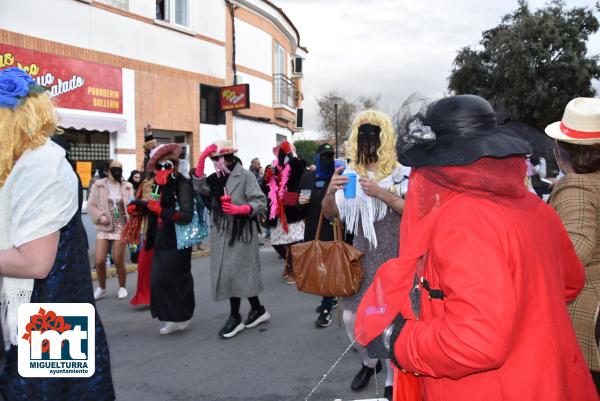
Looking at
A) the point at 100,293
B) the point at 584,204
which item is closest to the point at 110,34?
the point at 100,293

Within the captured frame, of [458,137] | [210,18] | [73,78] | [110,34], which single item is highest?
[210,18]

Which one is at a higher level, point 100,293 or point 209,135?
point 209,135

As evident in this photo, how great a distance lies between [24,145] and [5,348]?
2.63 feet

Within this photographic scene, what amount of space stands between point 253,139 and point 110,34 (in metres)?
7.25

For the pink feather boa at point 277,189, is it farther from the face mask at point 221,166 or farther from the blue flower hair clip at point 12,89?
the blue flower hair clip at point 12,89

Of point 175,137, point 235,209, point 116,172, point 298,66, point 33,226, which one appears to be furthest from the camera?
point 298,66

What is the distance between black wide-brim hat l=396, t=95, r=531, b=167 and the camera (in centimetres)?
136

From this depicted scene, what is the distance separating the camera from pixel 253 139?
62.4 ft

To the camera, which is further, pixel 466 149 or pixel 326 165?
pixel 326 165

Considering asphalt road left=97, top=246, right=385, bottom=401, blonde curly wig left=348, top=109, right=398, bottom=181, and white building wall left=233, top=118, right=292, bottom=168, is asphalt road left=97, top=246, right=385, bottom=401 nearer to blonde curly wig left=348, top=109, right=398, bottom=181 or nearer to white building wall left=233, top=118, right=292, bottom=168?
blonde curly wig left=348, top=109, right=398, bottom=181

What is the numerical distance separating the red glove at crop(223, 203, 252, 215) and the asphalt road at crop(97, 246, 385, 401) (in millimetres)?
1299

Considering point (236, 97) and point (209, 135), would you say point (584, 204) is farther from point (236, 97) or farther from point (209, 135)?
point (209, 135)

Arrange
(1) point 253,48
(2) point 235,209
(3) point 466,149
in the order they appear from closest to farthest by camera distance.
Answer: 1. (3) point 466,149
2. (2) point 235,209
3. (1) point 253,48

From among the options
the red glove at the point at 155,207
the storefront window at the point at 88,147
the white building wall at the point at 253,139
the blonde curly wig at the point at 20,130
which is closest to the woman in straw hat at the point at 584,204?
the blonde curly wig at the point at 20,130
